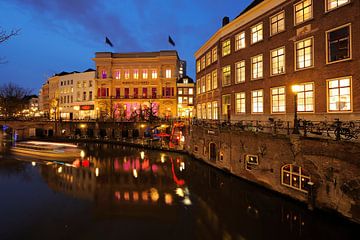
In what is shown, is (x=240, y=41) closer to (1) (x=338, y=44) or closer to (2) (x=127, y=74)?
(1) (x=338, y=44)

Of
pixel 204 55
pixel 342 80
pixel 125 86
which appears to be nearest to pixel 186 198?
pixel 342 80

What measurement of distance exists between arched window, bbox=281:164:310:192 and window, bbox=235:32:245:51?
16.3 m

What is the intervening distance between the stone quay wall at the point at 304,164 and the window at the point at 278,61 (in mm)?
7273

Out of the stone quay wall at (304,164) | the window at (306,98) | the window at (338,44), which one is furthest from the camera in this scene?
the window at (306,98)

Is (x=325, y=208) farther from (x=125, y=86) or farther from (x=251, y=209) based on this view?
(x=125, y=86)

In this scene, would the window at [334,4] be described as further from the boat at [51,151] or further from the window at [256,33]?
the boat at [51,151]

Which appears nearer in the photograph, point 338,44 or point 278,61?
point 338,44

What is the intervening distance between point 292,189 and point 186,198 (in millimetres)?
7914

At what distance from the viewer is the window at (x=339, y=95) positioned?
1717 cm

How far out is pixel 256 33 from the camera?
25.3 m

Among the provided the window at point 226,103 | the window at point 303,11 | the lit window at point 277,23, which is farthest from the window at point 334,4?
the window at point 226,103

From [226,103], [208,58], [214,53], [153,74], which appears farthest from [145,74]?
[226,103]

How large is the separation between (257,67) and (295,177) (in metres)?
13.4

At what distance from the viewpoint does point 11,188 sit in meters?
23.0
